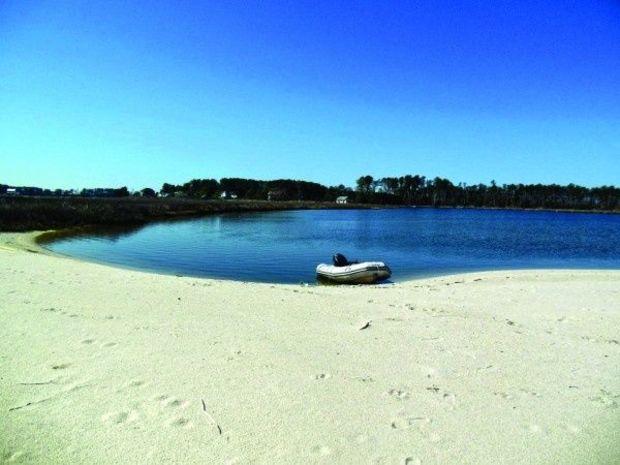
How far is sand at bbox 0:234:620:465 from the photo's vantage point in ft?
13.4

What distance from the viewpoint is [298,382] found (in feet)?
18.2

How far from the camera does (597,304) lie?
36.7 ft

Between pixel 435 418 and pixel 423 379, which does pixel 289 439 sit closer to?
pixel 435 418

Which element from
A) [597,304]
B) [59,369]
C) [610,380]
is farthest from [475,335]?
[59,369]

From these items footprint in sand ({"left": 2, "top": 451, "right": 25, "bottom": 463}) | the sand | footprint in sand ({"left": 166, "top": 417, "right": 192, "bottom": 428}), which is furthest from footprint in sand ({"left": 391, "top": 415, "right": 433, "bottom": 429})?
footprint in sand ({"left": 2, "top": 451, "right": 25, "bottom": 463})

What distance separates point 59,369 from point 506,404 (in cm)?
594

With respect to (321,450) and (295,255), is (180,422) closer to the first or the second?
(321,450)

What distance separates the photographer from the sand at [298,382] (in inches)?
161

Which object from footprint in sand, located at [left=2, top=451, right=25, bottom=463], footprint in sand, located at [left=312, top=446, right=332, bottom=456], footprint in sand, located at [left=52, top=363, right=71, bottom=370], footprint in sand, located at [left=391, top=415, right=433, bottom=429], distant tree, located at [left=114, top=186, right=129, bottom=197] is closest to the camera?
footprint in sand, located at [left=2, top=451, right=25, bottom=463]

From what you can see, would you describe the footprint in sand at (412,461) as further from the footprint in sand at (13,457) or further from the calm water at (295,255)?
the calm water at (295,255)

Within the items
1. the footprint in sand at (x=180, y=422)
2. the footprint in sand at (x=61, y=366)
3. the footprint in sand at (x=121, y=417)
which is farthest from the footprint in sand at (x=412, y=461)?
the footprint in sand at (x=61, y=366)

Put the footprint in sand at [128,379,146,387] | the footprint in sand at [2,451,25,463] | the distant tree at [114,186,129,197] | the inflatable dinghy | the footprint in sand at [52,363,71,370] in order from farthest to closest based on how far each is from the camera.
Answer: the distant tree at [114,186,129,197]
the inflatable dinghy
the footprint in sand at [52,363,71,370]
the footprint in sand at [128,379,146,387]
the footprint in sand at [2,451,25,463]

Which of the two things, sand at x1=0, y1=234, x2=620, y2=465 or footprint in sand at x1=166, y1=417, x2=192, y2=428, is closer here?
sand at x1=0, y1=234, x2=620, y2=465

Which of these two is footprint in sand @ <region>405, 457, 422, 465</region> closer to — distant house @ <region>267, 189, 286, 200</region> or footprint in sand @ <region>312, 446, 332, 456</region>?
footprint in sand @ <region>312, 446, 332, 456</region>
